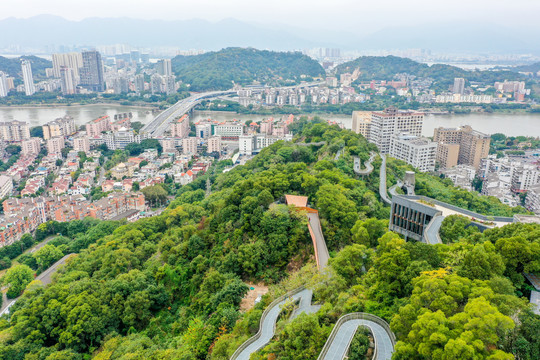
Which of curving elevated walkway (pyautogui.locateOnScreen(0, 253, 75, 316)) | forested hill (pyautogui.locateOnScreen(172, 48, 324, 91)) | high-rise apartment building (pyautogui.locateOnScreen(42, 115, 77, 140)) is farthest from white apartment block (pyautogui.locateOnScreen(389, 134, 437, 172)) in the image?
forested hill (pyautogui.locateOnScreen(172, 48, 324, 91))

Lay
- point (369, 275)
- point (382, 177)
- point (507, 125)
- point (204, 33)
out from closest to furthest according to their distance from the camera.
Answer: point (369, 275) < point (382, 177) < point (507, 125) < point (204, 33)

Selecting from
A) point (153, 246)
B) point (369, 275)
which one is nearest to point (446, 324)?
point (369, 275)

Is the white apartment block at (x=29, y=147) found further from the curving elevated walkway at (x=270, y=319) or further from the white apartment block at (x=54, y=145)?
the curving elevated walkway at (x=270, y=319)

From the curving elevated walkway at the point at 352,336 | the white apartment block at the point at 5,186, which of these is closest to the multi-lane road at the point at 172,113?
the white apartment block at the point at 5,186

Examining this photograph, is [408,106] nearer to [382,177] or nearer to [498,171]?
[498,171]

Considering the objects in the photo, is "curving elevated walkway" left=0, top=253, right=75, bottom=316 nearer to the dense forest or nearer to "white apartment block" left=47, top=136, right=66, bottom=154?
the dense forest

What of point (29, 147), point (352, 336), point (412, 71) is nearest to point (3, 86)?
point (29, 147)
